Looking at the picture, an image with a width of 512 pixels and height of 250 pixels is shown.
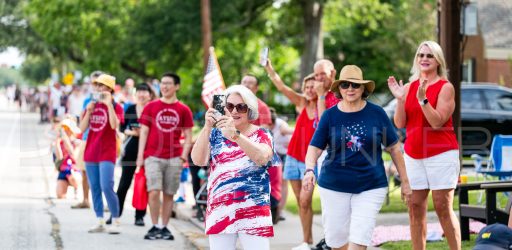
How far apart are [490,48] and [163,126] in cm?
3298

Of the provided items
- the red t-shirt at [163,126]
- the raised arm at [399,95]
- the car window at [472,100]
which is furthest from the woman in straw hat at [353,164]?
the car window at [472,100]

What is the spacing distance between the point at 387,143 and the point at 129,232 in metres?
5.21

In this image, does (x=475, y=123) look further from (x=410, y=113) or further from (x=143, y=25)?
(x=143, y=25)

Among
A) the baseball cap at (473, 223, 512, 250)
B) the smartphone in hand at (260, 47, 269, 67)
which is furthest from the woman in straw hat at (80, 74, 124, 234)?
the baseball cap at (473, 223, 512, 250)

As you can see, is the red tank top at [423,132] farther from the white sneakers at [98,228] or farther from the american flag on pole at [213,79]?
the american flag on pole at [213,79]

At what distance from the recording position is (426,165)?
26.3ft

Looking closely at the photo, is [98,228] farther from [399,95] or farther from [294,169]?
[399,95]

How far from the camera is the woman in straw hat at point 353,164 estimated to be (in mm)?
7145

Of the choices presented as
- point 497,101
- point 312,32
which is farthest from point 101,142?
point 312,32

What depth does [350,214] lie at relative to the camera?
7301mm

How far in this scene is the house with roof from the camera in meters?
41.5

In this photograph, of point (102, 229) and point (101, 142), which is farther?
point (102, 229)

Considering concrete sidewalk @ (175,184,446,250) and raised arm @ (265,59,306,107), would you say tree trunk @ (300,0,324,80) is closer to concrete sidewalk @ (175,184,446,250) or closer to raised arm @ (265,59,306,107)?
concrete sidewalk @ (175,184,446,250)

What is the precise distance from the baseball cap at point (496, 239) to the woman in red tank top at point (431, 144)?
2262mm
